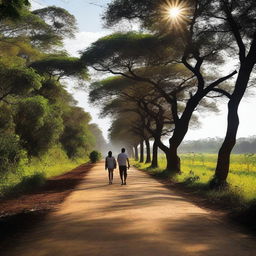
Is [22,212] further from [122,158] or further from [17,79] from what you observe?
[17,79]

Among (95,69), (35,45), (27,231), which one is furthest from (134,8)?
(35,45)

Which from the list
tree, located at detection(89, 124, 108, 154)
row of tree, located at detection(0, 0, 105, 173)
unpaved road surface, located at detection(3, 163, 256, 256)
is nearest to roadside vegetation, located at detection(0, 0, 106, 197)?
row of tree, located at detection(0, 0, 105, 173)

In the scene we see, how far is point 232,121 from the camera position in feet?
54.4

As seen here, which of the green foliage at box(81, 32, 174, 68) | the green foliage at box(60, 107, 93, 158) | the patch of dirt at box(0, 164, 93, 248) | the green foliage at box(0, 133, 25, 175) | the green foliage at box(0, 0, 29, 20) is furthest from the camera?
the green foliage at box(60, 107, 93, 158)

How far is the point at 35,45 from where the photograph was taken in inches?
1492

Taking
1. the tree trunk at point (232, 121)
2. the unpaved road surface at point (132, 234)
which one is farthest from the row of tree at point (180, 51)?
the unpaved road surface at point (132, 234)

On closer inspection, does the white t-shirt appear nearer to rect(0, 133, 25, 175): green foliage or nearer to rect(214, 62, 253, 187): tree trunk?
rect(214, 62, 253, 187): tree trunk

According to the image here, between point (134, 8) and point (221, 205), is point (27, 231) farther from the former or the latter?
point (134, 8)

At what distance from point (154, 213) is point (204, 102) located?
27382 mm

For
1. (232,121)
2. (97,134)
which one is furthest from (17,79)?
(97,134)

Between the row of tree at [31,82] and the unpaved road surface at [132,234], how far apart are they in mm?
9402

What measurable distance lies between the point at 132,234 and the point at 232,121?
10.4 metres

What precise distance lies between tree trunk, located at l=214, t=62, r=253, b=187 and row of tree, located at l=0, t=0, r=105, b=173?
9.97 m

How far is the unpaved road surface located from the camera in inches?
253
